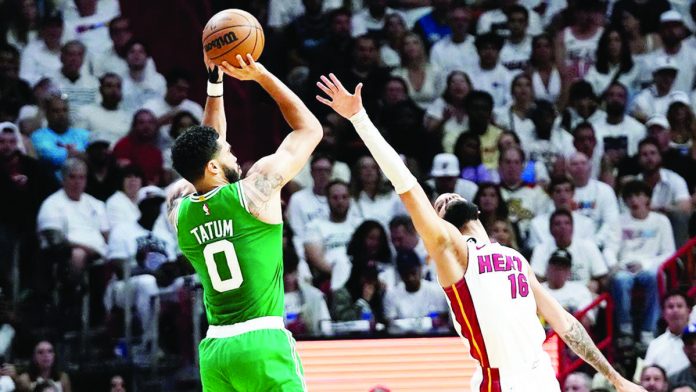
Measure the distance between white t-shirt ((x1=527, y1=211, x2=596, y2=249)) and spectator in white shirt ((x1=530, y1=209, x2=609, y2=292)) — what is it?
15 cm

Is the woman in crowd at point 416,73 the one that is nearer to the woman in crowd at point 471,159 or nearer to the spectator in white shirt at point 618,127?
the woman in crowd at point 471,159

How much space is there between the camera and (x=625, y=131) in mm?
15977

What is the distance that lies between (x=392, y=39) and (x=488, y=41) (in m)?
1.22

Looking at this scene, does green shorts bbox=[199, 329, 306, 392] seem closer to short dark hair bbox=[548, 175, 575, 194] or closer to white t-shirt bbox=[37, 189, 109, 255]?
white t-shirt bbox=[37, 189, 109, 255]

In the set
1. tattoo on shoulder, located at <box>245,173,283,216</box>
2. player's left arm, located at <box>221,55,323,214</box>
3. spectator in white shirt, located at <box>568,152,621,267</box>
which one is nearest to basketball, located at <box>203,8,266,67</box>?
player's left arm, located at <box>221,55,323,214</box>

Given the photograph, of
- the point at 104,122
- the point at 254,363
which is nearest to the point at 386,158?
the point at 254,363

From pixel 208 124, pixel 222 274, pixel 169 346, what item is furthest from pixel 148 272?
pixel 222 274

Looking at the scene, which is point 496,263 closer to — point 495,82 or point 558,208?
point 558,208

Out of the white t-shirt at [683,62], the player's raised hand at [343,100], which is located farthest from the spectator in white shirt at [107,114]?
the player's raised hand at [343,100]

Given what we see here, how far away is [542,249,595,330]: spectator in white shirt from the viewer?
13469 mm

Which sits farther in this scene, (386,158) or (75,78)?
(75,78)

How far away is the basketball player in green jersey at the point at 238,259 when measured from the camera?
702 cm

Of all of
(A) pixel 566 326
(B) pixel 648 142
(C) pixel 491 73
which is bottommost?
(A) pixel 566 326

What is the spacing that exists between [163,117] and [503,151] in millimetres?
3965
